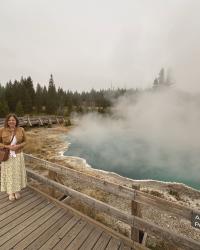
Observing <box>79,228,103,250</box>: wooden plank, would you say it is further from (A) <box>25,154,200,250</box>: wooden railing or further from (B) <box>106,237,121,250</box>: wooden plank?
(A) <box>25,154,200,250</box>: wooden railing

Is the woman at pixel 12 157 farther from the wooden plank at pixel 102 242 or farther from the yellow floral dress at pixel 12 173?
the wooden plank at pixel 102 242

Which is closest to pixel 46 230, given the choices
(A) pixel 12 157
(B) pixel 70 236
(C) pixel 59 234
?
(C) pixel 59 234

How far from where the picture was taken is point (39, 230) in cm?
420

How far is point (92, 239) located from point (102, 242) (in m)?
0.22

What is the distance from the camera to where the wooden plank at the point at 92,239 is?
372cm

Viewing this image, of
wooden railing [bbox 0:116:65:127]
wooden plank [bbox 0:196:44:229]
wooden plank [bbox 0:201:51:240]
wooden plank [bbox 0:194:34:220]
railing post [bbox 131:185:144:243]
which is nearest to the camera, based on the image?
railing post [bbox 131:185:144:243]

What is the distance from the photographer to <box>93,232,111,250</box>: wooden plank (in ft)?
12.2

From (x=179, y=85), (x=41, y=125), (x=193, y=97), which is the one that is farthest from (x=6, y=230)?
(x=179, y=85)

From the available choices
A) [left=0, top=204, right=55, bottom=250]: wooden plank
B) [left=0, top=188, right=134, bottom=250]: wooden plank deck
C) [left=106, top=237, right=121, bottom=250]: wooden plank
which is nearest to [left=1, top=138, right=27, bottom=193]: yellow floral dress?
[left=0, top=188, right=134, bottom=250]: wooden plank deck

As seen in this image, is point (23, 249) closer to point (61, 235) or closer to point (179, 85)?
point (61, 235)

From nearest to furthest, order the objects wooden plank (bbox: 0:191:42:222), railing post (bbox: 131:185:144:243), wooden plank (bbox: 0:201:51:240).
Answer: railing post (bbox: 131:185:144:243) < wooden plank (bbox: 0:201:51:240) < wooden plank (bbox: 0:191:42:222)

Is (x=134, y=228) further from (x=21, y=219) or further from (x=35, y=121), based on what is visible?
(x=35, y=121)

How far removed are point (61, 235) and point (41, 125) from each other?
32.0 meters

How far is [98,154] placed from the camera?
19.1m
